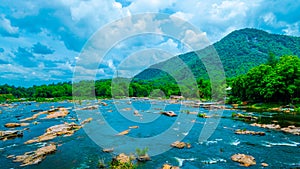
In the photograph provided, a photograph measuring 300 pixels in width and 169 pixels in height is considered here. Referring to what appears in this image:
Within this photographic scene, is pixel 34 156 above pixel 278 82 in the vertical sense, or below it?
below

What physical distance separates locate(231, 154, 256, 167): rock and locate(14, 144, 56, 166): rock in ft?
57.9

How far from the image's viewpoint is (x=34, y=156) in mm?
20734

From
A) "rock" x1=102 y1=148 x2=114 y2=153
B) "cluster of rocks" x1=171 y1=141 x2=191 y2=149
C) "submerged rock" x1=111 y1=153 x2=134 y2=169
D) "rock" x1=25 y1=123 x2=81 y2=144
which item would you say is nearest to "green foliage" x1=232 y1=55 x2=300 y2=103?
"cluster of rocks" x1=171 y1=141 x2=191 y2=149

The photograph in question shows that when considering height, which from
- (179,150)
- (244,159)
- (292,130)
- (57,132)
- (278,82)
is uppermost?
(278,82)

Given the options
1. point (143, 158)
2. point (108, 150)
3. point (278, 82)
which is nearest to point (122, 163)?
point (143, 158)

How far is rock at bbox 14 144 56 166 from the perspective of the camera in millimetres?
19716

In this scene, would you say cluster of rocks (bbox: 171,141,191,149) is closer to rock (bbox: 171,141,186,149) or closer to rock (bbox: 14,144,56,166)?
rock (bbox: 171,141,186,149)

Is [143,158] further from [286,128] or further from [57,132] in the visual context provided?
[286,128]

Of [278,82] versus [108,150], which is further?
[278,82]

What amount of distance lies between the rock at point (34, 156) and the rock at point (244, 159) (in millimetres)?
17634

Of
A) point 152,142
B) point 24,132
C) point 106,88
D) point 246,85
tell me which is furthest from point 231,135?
point 106,88

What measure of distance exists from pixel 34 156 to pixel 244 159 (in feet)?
63.0

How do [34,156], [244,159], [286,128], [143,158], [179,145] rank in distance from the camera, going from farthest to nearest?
[286,128] < [179,145] < [34,156] < [143,158] < [244,159]

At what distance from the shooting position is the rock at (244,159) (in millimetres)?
18517
